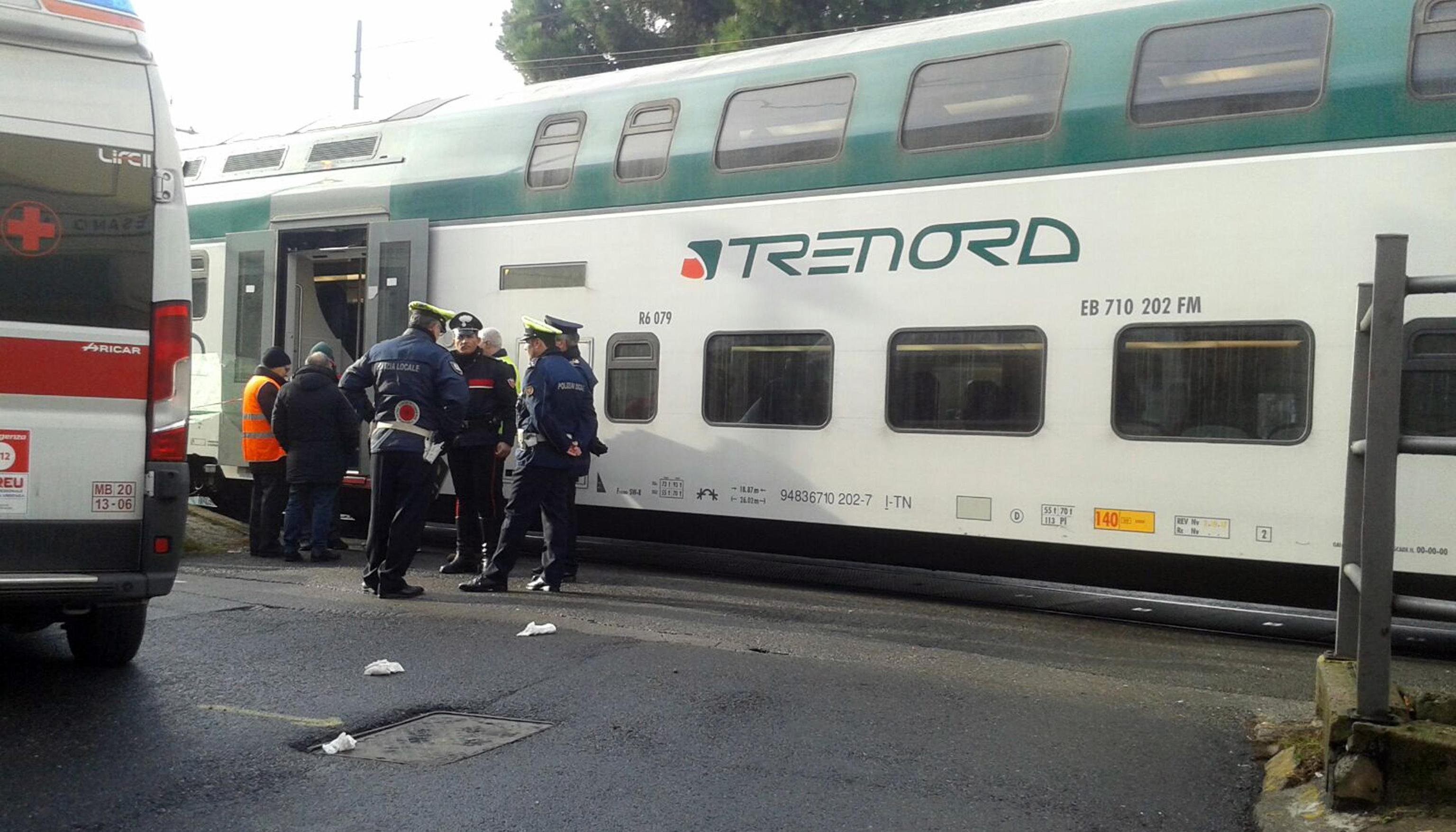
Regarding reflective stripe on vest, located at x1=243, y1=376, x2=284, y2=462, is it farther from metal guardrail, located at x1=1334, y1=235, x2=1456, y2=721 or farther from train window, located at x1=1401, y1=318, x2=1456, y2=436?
metal guardrail, located at x1=1334, y1=235, x2=1456, y2=721

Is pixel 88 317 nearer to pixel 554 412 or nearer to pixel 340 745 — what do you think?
pixel 340 745

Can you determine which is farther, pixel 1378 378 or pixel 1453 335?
pixel 1453 335

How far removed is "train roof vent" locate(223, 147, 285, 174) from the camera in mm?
12672

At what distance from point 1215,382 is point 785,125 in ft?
11.8

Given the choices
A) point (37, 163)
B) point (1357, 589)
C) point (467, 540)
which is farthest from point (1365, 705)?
→ point (467, 540)

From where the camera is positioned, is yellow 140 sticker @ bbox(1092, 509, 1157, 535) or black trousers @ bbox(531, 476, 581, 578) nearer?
yellow 140 sticker @ bbox(1092, 509, 1157, 535)

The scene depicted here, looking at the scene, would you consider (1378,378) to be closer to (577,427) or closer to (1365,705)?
(1365,705)

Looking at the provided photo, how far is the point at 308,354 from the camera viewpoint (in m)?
12.8

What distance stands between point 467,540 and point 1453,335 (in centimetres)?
652

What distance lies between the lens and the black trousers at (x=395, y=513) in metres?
8.30

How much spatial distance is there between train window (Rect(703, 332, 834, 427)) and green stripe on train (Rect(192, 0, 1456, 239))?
3.57ft

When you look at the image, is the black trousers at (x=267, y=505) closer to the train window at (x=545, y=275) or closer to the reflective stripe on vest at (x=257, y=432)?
the reflective stripe on vest at (x=257, y=432)

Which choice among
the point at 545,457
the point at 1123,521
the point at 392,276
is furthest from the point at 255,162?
the point at 1123,521

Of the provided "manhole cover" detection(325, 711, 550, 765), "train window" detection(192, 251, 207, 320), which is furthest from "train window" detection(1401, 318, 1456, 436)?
"train window" detection(192, 251, 207, 320)
